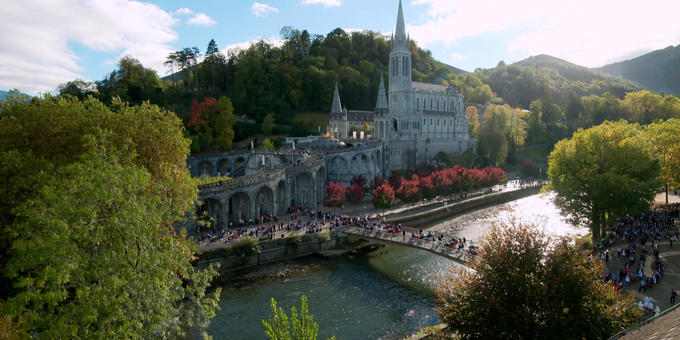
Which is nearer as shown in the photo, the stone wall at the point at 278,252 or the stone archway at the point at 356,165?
the stone wall at the point at 278,252

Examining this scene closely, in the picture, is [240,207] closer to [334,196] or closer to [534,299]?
[334,196]

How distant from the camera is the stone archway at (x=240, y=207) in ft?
138

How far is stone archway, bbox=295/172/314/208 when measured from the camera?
171 ft

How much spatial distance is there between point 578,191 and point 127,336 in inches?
1340

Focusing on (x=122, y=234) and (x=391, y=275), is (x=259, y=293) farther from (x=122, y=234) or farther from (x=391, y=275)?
(x=122, y=234)

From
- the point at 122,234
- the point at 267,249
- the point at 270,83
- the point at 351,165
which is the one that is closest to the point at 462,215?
the point at 351,165

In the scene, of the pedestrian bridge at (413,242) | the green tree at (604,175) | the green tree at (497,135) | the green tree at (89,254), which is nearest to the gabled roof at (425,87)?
the green tree at (497,135)

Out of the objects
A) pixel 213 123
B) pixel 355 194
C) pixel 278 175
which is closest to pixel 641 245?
pixel 355 194

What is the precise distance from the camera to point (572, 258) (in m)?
Result: 15.6

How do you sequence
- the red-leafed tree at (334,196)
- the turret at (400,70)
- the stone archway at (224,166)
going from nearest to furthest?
the red-leafed tree at (334,196)
the stone archway at (224,166)
the turret at (400,70)

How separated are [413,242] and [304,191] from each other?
21.4m

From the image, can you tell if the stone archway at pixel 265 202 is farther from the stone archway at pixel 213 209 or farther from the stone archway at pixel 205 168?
the stone archway at pixel 205 168

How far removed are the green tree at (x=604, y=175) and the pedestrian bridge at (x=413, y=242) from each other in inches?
447

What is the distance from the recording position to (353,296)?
28.9 meters
